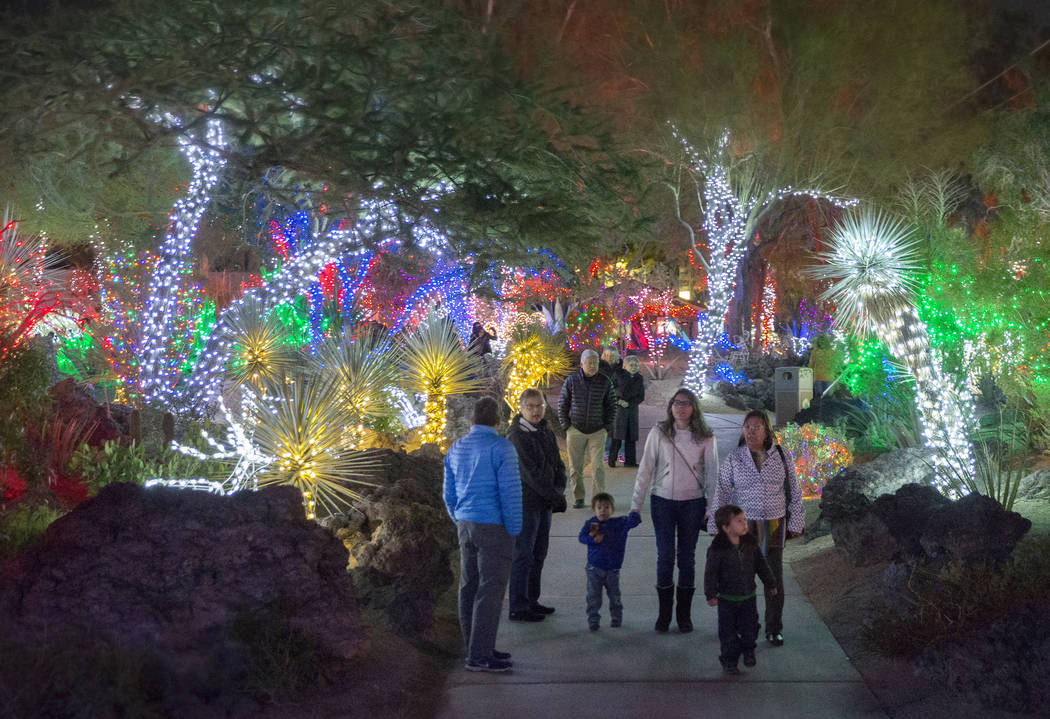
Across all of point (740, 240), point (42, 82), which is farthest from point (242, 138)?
point (740, 240)

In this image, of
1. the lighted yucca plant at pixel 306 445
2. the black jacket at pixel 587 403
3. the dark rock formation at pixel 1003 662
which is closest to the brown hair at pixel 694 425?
the dark rock formation at pixel 1003 662

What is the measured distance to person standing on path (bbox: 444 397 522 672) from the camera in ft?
20.2

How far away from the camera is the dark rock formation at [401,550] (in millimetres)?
6906

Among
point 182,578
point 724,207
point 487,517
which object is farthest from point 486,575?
point 724,207

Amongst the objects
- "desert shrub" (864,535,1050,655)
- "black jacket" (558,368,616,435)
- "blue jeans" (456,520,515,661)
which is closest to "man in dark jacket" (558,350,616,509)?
"black jacket" (558,368,616,435)

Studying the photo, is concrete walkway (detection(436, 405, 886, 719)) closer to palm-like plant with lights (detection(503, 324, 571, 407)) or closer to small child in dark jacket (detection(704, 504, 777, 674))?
small child in dark jacket (detection(704, 504, 777, 674))

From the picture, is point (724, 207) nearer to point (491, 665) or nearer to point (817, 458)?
point (817, 458)

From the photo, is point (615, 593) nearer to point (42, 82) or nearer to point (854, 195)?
point (42, 82)

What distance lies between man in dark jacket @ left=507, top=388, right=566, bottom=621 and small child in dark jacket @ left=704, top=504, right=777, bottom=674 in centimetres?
153

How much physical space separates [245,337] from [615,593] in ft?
29.2

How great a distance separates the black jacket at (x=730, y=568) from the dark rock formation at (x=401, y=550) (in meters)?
1.91

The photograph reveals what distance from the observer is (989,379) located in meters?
14.6

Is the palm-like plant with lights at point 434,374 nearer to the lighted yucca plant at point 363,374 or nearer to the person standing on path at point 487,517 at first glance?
the lighted yucca plant at point 363,374

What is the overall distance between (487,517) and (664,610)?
1.74 metres
